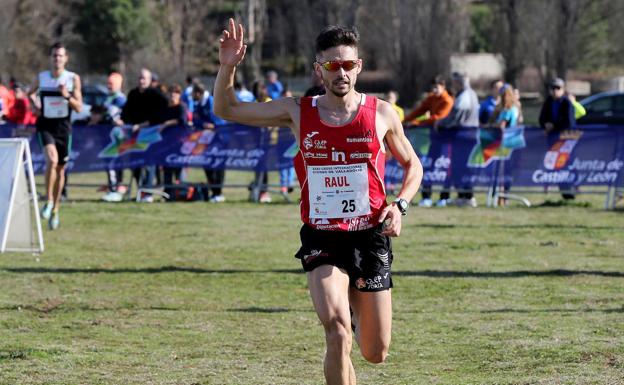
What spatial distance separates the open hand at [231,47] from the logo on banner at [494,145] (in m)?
12.3

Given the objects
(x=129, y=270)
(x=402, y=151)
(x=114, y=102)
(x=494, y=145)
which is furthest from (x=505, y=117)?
(x=402, y=151)

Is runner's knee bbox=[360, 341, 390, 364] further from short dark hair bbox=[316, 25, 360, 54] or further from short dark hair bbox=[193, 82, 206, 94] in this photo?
short dark hair bbox=[193, 82, 206, 94]

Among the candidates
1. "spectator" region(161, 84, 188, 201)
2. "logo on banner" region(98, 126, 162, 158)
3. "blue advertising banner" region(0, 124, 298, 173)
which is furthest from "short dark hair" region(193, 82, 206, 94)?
"logo on banner" region(98, 126, 162, 158)

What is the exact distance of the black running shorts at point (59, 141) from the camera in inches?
568

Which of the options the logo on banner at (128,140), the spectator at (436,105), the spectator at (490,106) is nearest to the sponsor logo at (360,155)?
the spectator at (436,105)

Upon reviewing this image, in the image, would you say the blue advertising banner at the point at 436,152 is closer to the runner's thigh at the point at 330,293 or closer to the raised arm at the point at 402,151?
the raised arm at the point at 402,151

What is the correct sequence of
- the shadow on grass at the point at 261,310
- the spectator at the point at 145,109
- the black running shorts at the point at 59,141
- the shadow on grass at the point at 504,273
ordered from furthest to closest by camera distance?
the spectator at the point at 145,109 → the black running shorts at the point at 59,141 → the shadow on grass at the point at 504,273 → the shadow on grass at the point at 261,310

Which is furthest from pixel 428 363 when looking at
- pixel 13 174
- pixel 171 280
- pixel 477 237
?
pixel 477 237

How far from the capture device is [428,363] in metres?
7.83

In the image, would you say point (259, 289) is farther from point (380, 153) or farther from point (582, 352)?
point (380, 153)

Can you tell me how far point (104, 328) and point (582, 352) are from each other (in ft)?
11.8

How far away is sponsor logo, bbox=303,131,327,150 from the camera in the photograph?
6.26 metres

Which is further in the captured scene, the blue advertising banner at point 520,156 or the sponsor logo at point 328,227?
the blue advertising banner at point 520,156

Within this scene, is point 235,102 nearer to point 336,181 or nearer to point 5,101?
point 336,181
